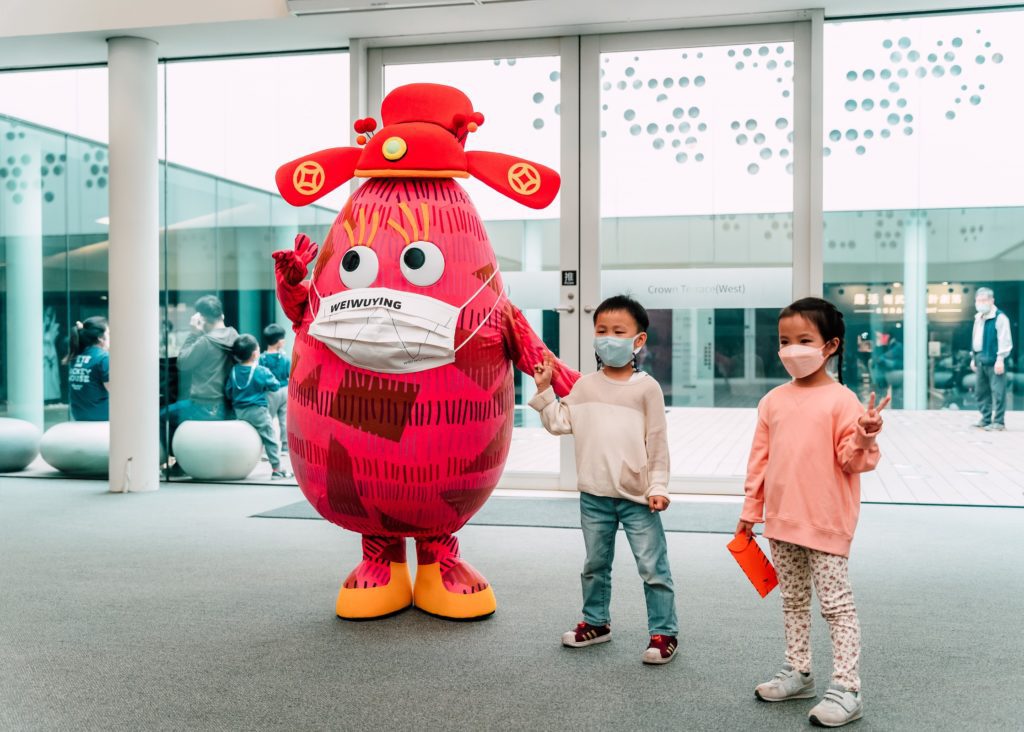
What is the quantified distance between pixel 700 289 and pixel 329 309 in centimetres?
306

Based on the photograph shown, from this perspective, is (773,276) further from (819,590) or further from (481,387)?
(819,590)

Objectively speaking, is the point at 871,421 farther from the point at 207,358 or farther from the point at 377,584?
the point at 207,358

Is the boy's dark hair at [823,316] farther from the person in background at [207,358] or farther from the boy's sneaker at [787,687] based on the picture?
the person in background at [207,358]

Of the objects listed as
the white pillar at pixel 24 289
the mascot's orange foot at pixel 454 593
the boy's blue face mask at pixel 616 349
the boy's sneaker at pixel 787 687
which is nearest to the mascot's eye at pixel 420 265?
the boy's blue face mask at pixel 616 349

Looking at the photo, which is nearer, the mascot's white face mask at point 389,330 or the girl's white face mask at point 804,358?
the girl's white face mask at point 804,358

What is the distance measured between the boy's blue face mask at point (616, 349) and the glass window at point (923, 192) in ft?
9.85

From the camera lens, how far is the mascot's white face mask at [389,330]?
2590 millimetres

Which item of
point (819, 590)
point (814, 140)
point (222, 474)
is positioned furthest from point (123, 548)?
point (814, 140)

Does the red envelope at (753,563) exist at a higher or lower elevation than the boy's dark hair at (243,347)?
lower

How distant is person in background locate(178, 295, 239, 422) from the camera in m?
5.83

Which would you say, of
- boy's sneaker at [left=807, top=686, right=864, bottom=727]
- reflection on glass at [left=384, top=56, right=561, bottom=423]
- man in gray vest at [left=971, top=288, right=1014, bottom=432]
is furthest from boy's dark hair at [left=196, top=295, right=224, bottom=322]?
boy's sneaker at [left=807, top=686, right=864, bottom=727]

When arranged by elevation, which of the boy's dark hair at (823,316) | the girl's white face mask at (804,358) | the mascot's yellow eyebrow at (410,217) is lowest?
the girl's white face mask at (804,358)

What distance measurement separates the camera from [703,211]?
5.31 metres

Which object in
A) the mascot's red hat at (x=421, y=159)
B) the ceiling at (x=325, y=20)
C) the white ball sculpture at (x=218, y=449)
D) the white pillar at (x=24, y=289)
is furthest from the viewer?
the white pillar at (x=24, y=289)
